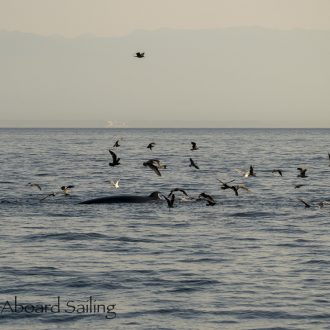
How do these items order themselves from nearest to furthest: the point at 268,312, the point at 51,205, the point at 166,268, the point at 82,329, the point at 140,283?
the point at 82,329
the point at 268,312
the point at 140,283
the point at 166,268
the point at 51,205

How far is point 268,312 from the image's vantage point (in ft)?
68.9

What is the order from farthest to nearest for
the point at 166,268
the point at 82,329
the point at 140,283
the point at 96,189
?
the point at 96,189
the point at 166,268
the point at 140,283
the point at 82,329

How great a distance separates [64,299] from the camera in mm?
22016

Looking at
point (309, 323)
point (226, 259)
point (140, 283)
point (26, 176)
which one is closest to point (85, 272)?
point (140, 283)

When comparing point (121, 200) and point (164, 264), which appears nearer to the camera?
point (164, 264)

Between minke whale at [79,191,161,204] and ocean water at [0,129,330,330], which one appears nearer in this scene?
ocean water at [0,129,330,330]

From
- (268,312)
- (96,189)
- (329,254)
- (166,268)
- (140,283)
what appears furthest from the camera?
(96,189)

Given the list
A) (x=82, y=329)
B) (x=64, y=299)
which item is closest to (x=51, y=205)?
(x=64, y=299)

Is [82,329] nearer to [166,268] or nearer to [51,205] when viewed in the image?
[166,268]

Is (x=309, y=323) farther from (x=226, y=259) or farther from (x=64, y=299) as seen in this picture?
(x=226, y=259)

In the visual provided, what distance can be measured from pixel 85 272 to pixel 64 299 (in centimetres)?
321

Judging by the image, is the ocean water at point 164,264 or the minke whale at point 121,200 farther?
the minke whale at point 121,200

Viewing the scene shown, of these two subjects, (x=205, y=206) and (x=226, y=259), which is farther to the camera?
(x=205, y=206)

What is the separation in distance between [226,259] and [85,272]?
4687mm
